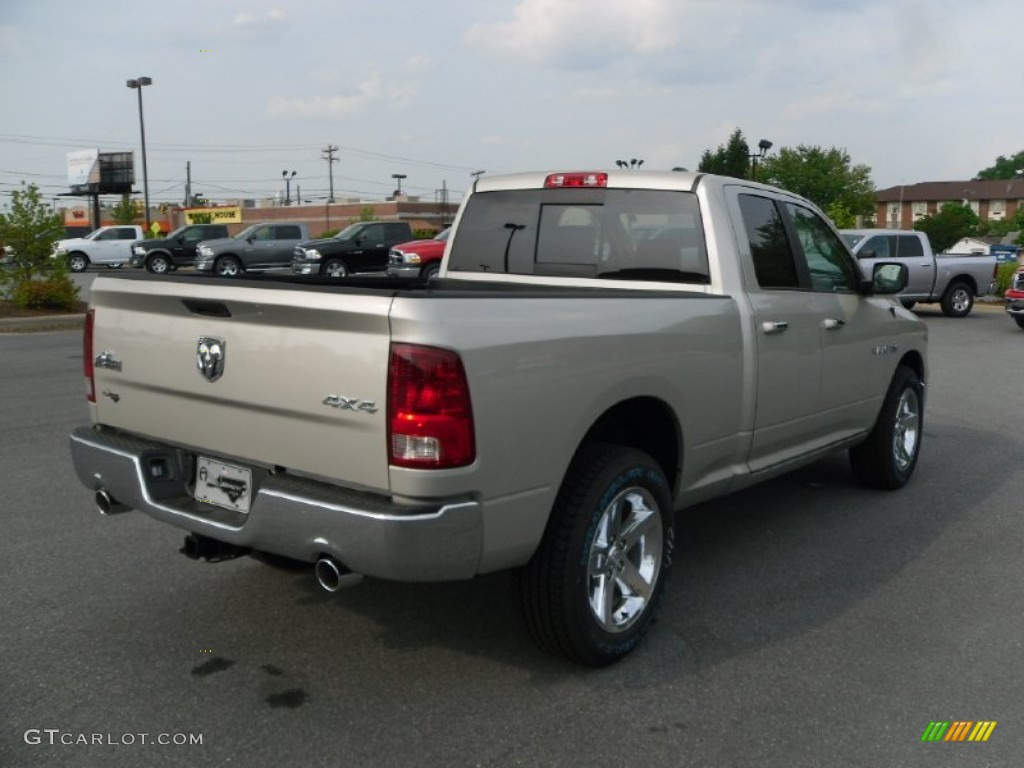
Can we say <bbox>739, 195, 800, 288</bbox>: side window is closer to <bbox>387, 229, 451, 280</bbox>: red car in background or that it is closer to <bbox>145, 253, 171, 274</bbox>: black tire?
<bbox>387, 229, 451, 280</bbox>: red car in background

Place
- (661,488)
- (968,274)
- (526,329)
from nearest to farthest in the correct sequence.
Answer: (526,329) < (661,488) < (968,274)

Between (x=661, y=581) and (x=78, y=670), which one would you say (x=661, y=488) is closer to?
(x=661, y=581)

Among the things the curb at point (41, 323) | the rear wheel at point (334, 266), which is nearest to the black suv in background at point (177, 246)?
the rear wheel at point (334, 266)

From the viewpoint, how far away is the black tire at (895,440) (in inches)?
241

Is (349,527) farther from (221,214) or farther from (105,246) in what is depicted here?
(221,214)

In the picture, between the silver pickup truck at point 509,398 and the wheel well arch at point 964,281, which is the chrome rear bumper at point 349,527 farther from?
the wheel well arch at point 964,281

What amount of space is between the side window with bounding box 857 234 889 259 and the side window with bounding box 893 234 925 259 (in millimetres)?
454

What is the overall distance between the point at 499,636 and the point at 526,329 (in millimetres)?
1377

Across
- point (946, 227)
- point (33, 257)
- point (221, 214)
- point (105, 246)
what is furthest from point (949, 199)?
point (33, 257)

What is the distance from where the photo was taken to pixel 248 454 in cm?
337

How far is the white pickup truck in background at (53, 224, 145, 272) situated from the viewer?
39312 mm

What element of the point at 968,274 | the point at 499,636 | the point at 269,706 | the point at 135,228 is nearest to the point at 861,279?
the point at 499,636

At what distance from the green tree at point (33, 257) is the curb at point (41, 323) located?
835 mm

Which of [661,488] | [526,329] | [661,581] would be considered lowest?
[661,581]
